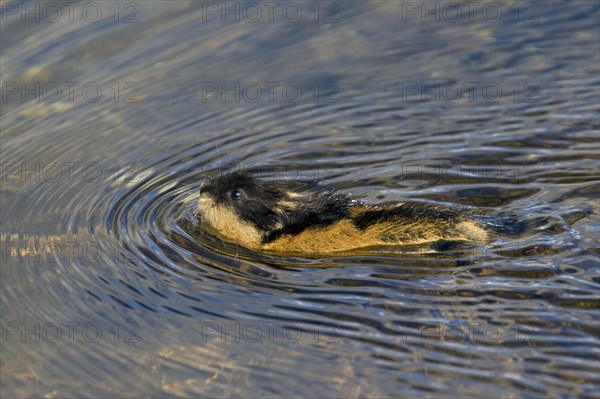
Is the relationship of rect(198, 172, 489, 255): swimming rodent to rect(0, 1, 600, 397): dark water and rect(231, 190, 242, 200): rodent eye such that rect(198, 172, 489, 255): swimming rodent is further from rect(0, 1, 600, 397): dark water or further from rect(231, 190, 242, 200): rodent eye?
rect(0, 1, 600, 397): dark water

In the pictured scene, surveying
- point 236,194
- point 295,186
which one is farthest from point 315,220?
point 295,186

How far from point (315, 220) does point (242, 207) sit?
0.71 m

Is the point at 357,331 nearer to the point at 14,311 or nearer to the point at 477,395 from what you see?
the point at 477,395

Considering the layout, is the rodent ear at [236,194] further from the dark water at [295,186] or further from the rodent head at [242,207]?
the dark water at [295,186]

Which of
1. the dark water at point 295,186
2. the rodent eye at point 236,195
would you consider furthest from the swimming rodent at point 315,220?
the dark water at point 295,186

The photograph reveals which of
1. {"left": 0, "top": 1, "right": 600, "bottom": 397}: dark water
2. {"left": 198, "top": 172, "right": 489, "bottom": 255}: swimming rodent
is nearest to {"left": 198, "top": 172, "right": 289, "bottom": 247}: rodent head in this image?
{"left": 198, "top": 172, "right": 489, "bottom": 255}: swimming rodent

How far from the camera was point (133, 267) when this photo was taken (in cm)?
852

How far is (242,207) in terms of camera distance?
897cm

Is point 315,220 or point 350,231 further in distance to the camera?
point 315,220

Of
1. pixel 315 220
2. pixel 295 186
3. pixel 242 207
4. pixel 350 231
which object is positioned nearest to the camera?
pixel 350 231

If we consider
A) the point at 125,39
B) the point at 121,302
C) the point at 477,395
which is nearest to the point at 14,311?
the point at 121,302

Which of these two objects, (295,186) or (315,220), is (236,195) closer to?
(315,220)

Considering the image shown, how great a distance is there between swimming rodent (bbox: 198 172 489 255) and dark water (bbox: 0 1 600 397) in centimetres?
19

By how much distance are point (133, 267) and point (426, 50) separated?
5.28 metres
